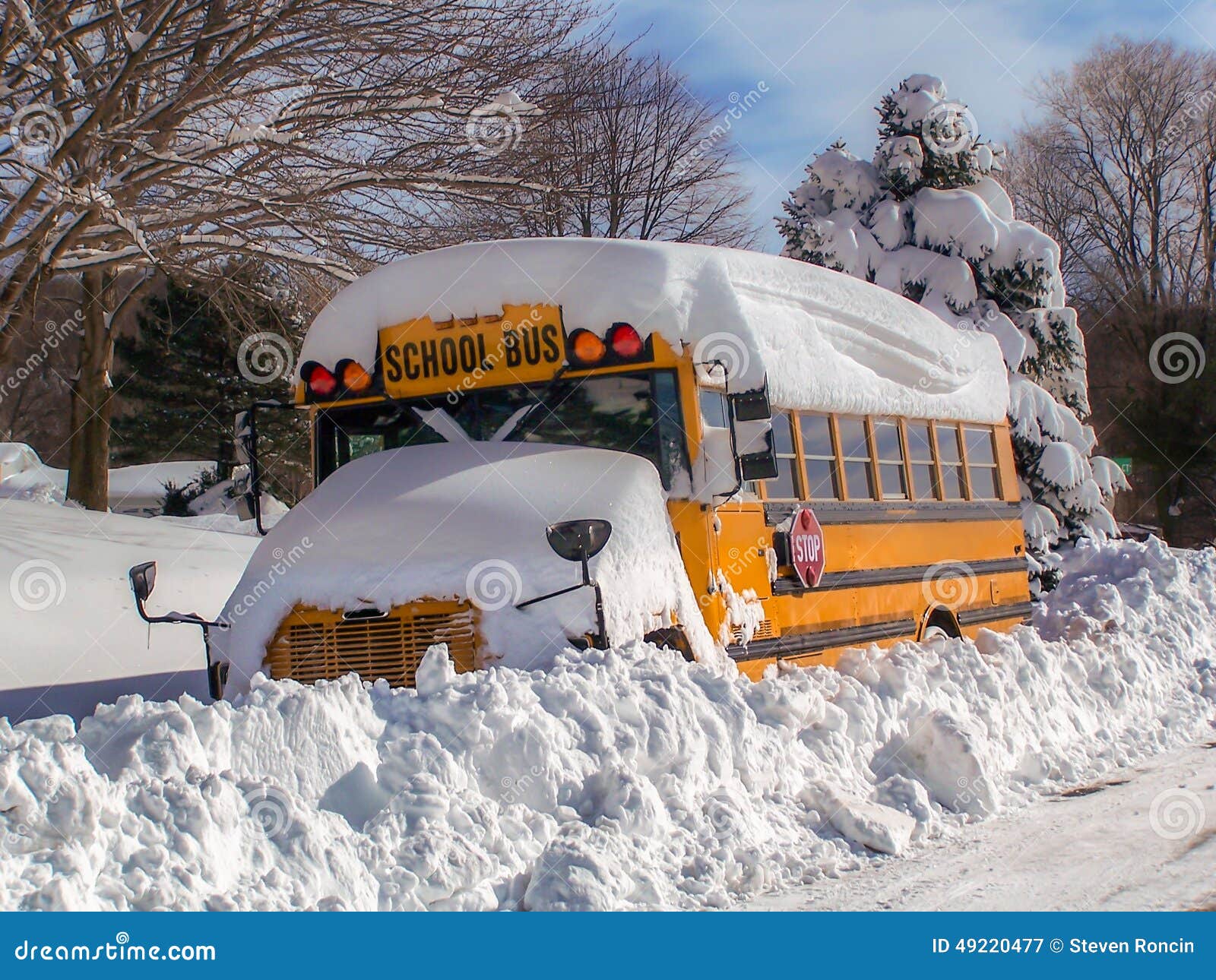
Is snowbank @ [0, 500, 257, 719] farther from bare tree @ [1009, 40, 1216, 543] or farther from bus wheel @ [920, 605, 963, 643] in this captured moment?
bare tree @ [1009, 40, 1216, 543]

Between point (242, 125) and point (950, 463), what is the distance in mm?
7710

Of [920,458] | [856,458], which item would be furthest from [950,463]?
[856,458]

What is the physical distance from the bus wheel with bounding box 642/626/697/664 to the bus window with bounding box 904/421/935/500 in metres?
3.66

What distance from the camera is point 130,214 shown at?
44.2 feet

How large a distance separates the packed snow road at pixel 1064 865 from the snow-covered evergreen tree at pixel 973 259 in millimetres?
12381

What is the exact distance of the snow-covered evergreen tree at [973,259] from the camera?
19.1 m

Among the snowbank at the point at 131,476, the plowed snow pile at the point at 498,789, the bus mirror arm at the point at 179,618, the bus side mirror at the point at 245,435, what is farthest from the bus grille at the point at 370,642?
the snowbank at the point at 131,476

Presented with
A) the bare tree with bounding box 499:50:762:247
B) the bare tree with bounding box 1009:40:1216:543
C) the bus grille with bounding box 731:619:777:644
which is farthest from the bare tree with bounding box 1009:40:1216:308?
the bus grille with bounding box 731:619:777:644

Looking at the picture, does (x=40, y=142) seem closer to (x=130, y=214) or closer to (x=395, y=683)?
(x=130, y=214)

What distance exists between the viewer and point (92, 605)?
1280cm

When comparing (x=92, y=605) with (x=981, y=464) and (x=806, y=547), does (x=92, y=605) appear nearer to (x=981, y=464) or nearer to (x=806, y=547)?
(x=806, y=547)

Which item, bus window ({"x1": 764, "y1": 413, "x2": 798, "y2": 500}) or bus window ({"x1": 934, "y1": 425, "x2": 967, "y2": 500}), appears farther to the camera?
bus window ({"x1": 934, "y1": 425, "x2": 967, "y2": 500})

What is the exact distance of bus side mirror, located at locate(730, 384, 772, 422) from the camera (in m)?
6.55

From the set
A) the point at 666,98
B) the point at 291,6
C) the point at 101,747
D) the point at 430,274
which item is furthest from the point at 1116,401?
the point at 101,747
